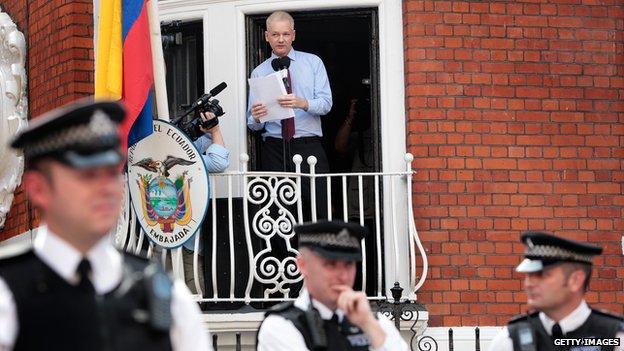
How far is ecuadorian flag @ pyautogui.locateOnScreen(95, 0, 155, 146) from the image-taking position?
10086 mm

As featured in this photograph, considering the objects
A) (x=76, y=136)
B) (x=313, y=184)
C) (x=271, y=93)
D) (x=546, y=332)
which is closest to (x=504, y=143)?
(x=313, y=184)

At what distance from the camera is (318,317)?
19.9 feet

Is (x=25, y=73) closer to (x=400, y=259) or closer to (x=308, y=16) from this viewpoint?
(x=308, y=16)

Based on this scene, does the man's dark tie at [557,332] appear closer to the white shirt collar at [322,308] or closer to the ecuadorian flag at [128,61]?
the white shirt collar at [322,308]

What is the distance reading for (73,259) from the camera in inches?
164

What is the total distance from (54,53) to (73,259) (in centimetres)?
766

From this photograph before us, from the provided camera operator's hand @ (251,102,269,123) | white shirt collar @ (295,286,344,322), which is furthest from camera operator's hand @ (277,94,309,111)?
white shirt collar @ (295,286,344,322)

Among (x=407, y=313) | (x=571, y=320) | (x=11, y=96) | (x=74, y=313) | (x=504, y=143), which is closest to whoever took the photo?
(x=74, y=313)

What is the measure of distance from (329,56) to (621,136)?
299 centimetres

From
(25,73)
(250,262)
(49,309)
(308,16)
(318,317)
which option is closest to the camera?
(49,309)

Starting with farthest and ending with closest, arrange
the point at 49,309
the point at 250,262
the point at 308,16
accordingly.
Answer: the point at 308,16
the point at 250,262
the point at 49,309

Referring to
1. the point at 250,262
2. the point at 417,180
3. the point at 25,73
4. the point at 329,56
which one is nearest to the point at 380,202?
the point at 417,180

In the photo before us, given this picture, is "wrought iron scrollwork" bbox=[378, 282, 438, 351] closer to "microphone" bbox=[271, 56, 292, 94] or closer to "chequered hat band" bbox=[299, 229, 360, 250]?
"microphone" bbox=[271, 56, 292, 94]

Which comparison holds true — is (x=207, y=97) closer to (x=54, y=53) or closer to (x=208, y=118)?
(x=208, y=118)
